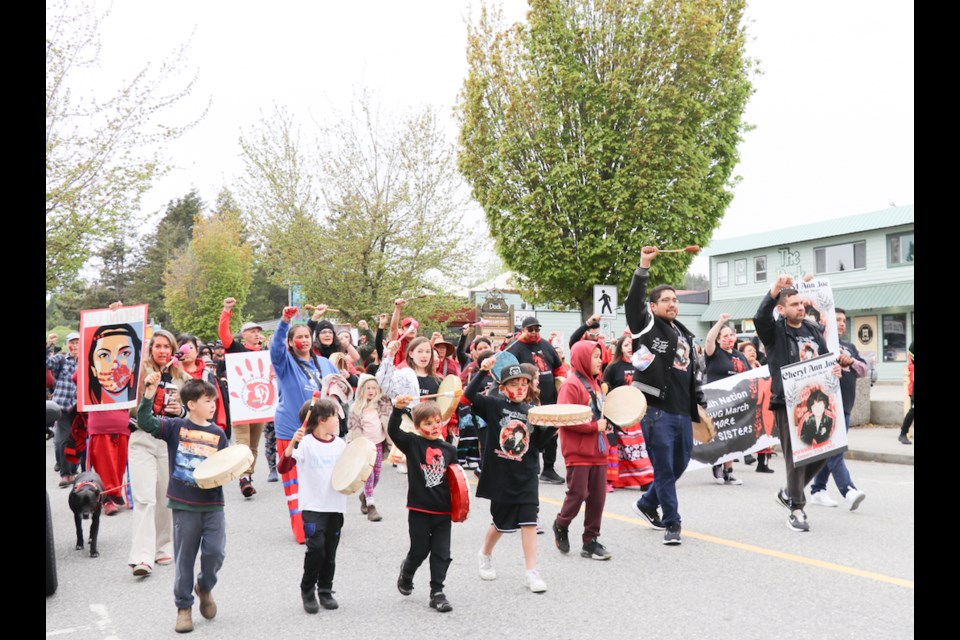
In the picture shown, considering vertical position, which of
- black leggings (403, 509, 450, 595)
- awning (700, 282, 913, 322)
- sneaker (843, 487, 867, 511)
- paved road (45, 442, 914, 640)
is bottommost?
paved road (45, 442, 914, 640)

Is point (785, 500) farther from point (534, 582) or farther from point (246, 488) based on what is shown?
point (246, 488)

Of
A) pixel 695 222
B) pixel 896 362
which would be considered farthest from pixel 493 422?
pixel 896 362

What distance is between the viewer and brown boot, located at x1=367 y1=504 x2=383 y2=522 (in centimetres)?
789

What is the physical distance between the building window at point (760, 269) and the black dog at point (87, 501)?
3933 centimetres

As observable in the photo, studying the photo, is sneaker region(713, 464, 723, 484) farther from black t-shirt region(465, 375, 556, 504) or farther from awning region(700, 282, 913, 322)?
awning region(700, 282, 913, 322)

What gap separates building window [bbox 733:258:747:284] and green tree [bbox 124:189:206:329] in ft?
153

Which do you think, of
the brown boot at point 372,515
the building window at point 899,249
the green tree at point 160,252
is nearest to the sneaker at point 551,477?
the brown boot at point 372,515

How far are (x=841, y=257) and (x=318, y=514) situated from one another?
37506 millimetres

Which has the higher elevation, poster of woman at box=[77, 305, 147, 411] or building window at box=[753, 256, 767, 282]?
building window at box=[753, 256, 767, 282]

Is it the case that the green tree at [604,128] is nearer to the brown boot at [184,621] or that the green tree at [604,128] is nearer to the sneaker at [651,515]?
the sneaker at [651,515]

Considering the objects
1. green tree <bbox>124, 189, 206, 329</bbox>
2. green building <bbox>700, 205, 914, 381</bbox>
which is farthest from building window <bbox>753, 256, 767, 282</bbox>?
green tree <bbox>124, 189, 206, 329</bbox>

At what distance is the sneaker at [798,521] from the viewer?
270 inches

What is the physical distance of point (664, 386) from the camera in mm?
6613

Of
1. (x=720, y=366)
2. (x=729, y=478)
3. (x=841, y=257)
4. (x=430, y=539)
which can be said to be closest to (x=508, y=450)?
(x=430, y=539)
